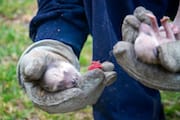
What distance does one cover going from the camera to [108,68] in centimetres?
147

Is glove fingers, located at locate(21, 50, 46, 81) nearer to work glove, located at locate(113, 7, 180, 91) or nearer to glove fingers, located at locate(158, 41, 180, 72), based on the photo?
work glove, located at locate(113, 7, 180, 91)

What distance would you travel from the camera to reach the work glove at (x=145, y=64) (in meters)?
1.25

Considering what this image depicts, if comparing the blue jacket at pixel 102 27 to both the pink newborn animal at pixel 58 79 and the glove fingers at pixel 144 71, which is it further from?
the glove fingers at pixel 144 71

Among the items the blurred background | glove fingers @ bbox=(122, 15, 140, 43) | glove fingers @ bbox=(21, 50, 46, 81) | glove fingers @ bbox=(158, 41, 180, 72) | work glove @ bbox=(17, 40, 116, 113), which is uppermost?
glove fingers @ bbox=(122, 15, 140, 43)

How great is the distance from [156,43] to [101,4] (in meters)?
0.48

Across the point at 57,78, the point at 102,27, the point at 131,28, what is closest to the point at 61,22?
the point at 102,27

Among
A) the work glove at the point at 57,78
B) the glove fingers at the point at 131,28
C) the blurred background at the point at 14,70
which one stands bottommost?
the blurred background at the point at 14,70

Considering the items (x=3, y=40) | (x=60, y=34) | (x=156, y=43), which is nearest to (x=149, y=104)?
(x=60, y=34)

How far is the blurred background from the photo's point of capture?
232cm

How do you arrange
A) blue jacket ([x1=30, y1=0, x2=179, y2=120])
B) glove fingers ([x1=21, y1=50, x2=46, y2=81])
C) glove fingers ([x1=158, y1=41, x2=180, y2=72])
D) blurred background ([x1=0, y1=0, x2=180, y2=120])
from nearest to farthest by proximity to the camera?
glove fingers ([x1=158, y1=41, x2=180, y2=72]), glove fingers ([x1=21, y1=50, x2=46, y2=81]), blue jacket ([x1=30, y1=0, x2=179, y2=120]), blurred background ([x1=0, y1=0, x2=180, y2=120])

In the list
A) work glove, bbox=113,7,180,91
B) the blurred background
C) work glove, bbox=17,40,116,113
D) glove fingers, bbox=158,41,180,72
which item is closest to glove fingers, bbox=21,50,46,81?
work glove, bbox=17,40,116,113

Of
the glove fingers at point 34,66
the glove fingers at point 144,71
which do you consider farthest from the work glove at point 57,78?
the glove fingers at point 144,71

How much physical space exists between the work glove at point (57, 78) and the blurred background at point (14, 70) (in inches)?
30.0

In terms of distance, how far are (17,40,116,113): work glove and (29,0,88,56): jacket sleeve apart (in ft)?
0.77
